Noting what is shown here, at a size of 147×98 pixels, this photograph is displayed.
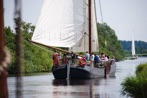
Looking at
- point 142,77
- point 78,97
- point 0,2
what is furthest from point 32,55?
point 0,2

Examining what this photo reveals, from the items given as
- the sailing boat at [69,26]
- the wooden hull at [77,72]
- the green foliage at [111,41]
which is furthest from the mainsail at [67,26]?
the green foliage at [111,41]

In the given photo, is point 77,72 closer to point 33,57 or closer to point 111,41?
point 33,57

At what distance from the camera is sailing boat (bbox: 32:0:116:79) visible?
38250mm

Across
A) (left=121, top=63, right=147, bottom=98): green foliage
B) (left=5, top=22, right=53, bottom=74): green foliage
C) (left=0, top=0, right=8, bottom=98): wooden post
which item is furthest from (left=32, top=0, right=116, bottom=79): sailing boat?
(left=0, top=0, right=8, bottom=98): wooden post

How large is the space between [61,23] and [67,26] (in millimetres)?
636

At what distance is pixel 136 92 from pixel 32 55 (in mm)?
44716

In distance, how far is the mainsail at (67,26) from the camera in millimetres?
38344

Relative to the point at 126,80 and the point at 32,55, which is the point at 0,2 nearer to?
the point at 126,80

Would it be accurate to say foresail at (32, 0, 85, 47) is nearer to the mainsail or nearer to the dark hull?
the mainsail

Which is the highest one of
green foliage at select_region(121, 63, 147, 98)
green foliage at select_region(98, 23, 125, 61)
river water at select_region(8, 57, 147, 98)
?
green foliage at select_region(98, 23, 125, 61)

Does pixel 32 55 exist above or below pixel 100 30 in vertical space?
below

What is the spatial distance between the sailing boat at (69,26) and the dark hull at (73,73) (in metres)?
1.26

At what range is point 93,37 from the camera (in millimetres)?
39312

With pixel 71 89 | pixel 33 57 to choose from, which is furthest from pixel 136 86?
pixel 33 57
